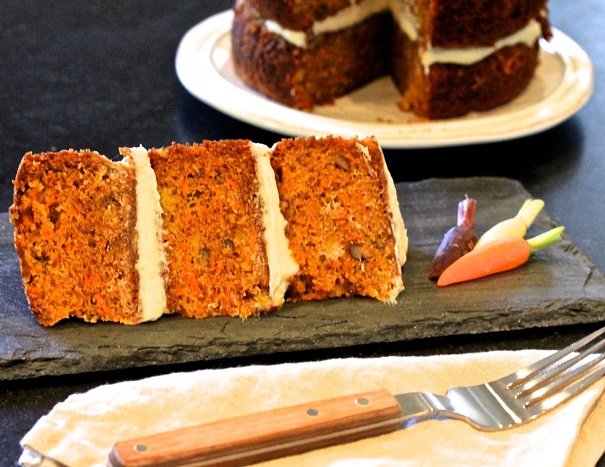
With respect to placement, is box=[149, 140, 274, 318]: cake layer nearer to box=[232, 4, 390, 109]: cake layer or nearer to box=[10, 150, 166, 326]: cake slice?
box=[10, 150, 166, 326]: cake slice

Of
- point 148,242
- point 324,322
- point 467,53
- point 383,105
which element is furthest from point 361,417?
point 383,105

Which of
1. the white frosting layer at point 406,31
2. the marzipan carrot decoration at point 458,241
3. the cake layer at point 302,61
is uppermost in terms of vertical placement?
the white frosting layer at point 406,31

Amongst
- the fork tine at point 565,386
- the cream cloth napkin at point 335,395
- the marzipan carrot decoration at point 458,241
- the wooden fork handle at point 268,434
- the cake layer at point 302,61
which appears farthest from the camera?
the cake layer at point 302,61

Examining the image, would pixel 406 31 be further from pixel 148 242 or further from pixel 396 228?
pixel 148 242

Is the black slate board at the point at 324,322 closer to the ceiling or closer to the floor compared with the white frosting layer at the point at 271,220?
closer to the floor

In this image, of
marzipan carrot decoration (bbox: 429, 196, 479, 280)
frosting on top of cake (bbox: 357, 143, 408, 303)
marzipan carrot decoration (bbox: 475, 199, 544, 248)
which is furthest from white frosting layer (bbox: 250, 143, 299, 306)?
marzipan carrot decoration (bbox: 475, 199, 544, 248)

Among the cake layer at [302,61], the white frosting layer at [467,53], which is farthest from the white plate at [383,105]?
the white frosting layer at [467,53]

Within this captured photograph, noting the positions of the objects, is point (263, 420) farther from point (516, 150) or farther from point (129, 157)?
point (516, 150)

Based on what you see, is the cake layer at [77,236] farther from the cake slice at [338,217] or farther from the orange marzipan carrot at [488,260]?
the orange marzipan carrot at [488,260]

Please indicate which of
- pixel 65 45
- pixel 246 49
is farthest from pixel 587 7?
pixel 65 45

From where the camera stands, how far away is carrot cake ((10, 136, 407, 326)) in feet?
7.34

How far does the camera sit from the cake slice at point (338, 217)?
7.80ft

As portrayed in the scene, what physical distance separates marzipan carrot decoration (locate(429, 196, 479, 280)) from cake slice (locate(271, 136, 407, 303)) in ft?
0.51

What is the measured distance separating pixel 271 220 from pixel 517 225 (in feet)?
2.70
